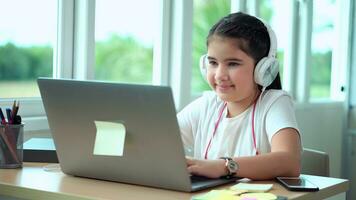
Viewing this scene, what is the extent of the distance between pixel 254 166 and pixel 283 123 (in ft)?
0.72

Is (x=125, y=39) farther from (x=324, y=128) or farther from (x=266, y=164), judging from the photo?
(x=324, y=128)

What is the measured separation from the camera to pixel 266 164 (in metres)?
1.57

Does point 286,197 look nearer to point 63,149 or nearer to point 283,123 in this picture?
point 283,123

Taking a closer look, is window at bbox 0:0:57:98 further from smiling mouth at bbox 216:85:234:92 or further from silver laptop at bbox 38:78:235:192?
smiling mouth at bbox 216:85:234:92

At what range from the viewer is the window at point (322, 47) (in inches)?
164

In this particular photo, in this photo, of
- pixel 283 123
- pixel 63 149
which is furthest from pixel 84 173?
pixel 283 123

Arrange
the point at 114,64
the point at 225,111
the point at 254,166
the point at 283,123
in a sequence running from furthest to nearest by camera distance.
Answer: the point at 114,64 → the point at 225,111 → the point at 283,123 → the point at 254,166

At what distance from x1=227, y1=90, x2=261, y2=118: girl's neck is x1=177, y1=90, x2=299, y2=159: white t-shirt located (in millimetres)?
15

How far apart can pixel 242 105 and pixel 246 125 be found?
0.07 m

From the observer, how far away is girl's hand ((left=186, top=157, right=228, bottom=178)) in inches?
58.9

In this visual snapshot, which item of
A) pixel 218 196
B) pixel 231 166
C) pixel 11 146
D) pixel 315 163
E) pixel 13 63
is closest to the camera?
pixel 218 196

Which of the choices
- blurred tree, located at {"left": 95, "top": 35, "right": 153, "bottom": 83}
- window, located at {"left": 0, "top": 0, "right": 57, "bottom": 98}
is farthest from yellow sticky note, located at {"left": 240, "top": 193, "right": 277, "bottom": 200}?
blurred tree, located at {"left": 95, "top": 35, "right": 153, "bottom": 83}

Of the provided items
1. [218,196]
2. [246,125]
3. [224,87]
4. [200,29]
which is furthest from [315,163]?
[200,29]

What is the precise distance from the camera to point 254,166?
1.56 metres
